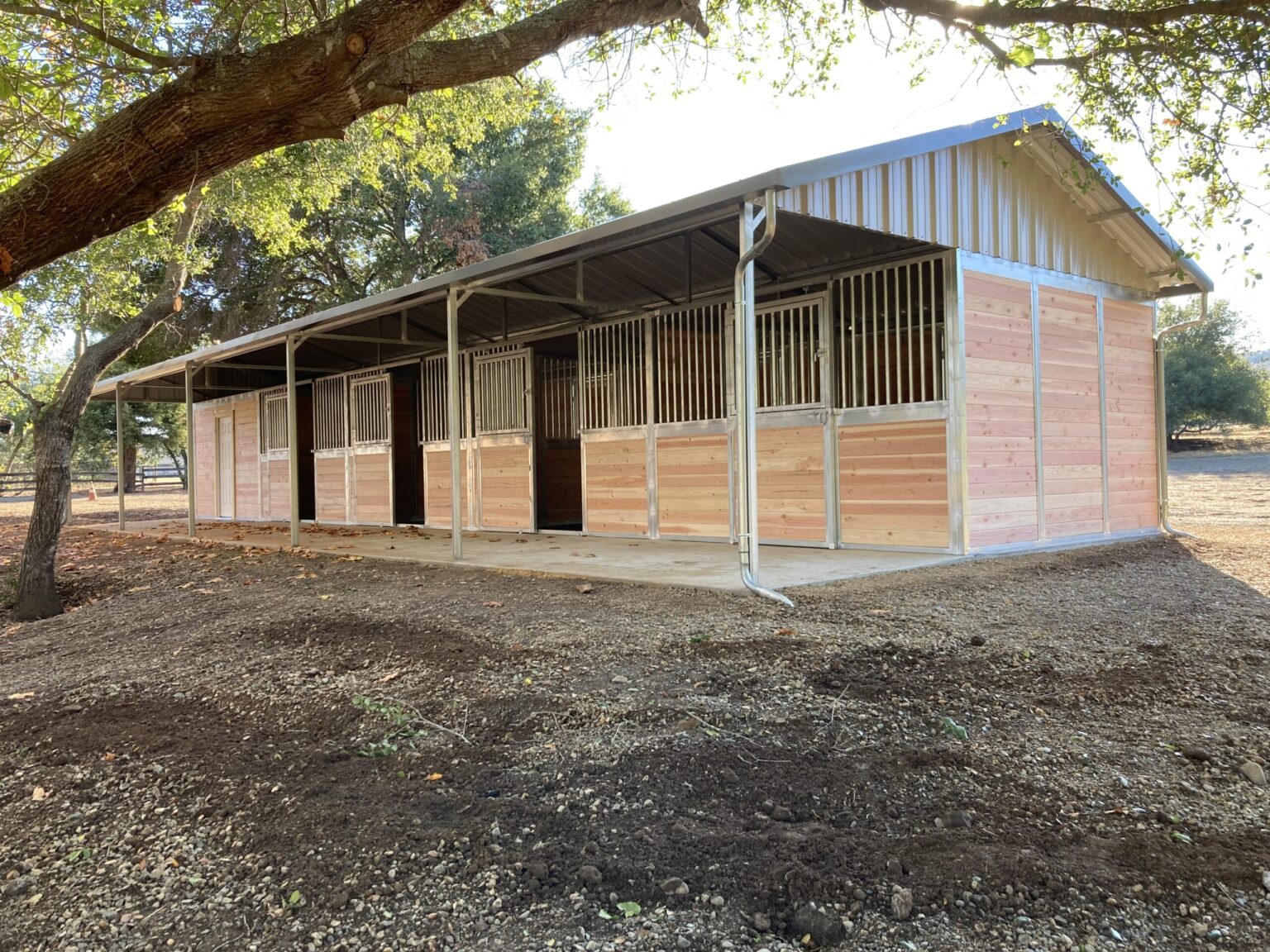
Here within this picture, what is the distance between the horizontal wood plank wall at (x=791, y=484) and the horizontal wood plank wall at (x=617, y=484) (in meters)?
1.55

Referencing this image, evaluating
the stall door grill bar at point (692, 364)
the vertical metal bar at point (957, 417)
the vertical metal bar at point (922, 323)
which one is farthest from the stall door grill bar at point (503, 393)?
the vertical metal bar at point (957, 417)

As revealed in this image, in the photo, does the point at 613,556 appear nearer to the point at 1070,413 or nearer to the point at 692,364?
the point at 692,364

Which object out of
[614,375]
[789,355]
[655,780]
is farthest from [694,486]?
[655,780]

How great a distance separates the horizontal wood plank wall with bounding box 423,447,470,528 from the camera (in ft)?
38.2

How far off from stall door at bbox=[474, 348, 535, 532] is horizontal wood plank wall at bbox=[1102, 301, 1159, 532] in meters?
6.60

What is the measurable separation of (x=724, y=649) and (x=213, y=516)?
50.9ft

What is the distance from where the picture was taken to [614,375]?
961cm

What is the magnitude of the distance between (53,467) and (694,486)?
238 inches

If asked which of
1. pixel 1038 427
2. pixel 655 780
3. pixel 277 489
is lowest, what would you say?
pixel 655 780

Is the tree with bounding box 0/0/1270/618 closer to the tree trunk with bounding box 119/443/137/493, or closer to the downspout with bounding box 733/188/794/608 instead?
the downspout with bounding box 733/188/794/608

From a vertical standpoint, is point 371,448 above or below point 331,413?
below

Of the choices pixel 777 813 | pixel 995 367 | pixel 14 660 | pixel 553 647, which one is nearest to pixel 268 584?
pixel 14 660

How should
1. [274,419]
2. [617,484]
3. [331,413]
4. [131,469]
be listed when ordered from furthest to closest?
[131,469], [274,419], [331,413], [617,484]

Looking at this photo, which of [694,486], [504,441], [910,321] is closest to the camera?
[910,321]
